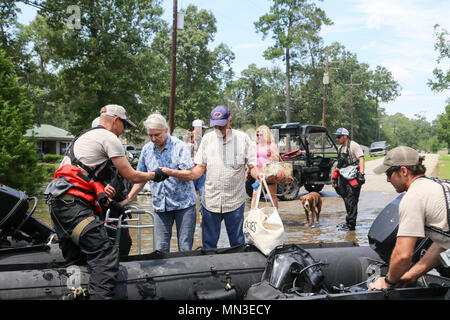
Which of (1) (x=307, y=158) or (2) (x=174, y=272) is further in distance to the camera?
(1) (x=307, y=158)

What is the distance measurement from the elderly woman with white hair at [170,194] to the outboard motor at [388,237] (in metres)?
1.88

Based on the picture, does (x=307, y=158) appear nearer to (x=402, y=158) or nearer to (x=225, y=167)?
(x=225, y=167)

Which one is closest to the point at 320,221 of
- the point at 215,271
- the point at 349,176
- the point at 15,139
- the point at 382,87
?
the point at 349,176

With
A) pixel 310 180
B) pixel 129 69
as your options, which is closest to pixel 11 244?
pixel 310 180

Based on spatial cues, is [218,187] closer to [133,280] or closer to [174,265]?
[174,265]

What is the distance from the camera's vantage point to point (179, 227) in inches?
188

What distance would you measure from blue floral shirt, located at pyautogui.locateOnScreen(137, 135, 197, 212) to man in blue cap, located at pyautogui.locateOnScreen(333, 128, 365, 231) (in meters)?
4.47

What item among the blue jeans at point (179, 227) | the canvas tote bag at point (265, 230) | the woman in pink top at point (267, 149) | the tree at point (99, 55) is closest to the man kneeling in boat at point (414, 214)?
the canvas tote bag at point (265, 230)

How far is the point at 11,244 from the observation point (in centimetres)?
440

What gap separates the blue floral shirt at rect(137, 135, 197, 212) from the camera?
4.69 meters

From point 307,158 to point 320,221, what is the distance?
380 cm

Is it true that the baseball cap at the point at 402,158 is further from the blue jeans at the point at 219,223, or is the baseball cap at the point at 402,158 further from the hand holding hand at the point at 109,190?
the hand holding hand at the point at 109,190
